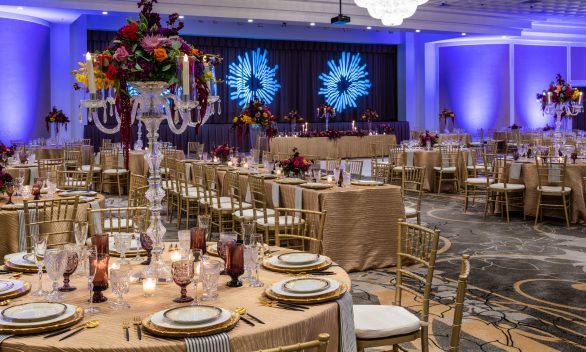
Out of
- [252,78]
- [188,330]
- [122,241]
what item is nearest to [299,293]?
[188,330]

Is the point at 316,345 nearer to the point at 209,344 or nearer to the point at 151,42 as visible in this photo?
the point at 209,344

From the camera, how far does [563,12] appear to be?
18203 mm

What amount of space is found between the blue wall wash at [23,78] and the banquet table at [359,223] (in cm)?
1059

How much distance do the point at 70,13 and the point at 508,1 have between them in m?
10.5

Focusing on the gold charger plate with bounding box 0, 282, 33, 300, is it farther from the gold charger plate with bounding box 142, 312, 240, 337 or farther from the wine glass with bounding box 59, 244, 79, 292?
the gold charger plate with bounding box 142, 312, 240, 337

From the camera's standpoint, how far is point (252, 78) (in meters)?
20.6

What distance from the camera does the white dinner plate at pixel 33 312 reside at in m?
2.25

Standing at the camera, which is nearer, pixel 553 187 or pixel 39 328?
pixel 39 328

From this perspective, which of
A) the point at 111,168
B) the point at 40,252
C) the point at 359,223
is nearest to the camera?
the point at 40,252

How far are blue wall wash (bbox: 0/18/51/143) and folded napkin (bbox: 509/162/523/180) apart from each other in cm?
1085

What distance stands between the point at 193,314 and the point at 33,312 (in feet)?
1.87

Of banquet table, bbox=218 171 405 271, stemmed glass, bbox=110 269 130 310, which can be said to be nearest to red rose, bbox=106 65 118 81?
stemmed glass, bbox=110 269 130 310

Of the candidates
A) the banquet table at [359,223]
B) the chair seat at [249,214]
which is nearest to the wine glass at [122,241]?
the banquet table at [359,223]

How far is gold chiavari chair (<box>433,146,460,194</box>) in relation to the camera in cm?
1150
